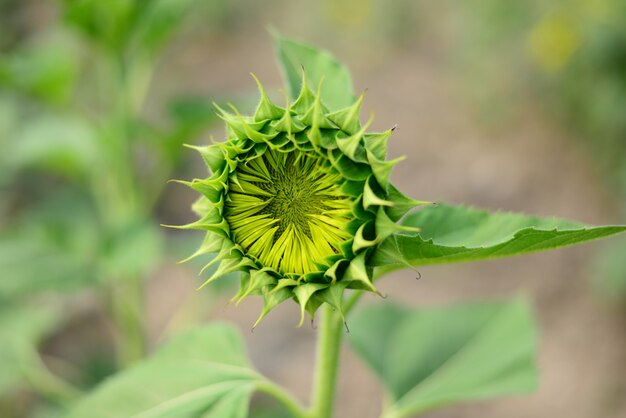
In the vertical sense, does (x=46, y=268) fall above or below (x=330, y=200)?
above

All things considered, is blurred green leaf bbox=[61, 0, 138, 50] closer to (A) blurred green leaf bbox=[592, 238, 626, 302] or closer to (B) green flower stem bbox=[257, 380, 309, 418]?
(B) green flower stem bbox=[257, 380, 309, 418]

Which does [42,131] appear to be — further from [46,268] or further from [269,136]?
[269,136]

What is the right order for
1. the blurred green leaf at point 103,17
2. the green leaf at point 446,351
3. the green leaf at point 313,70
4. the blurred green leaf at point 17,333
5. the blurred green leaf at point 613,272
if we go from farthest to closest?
the blurred green leaf at point 613,272, the blurred green leaf at point 17,333, the blurred green leaf at point 103,17, the green leaf at point 446,351, the green leaf at point 313,70

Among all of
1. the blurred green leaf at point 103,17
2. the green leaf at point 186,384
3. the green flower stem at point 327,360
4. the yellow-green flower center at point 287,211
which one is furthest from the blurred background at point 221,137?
A: the green leaf at point 186,384

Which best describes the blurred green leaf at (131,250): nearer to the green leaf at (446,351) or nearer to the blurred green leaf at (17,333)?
the blurred green leaf at (17,333)

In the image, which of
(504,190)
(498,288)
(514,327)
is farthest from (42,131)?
(504,190)

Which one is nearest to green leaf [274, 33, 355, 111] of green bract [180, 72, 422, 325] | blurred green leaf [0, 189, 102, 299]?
green bract [180, 72, 422, 325]
